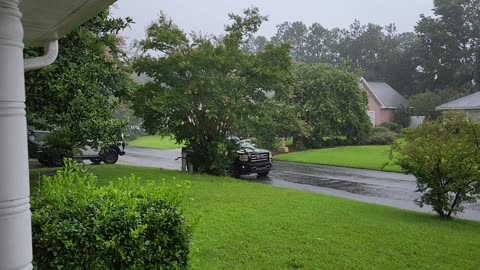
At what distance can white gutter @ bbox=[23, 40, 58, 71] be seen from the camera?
2.64 meters

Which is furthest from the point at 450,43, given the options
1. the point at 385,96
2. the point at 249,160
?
the point at 249,160

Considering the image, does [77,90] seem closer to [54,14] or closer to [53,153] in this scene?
A: [53,153]

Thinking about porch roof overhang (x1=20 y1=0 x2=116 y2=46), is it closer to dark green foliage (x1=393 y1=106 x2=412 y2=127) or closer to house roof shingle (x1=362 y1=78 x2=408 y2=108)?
dark green foliage (x1=393 y1=106 x2=412 y2=127)

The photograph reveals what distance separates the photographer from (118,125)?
28.3 ft

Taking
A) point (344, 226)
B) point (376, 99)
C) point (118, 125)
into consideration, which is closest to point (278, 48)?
point (118, 125)

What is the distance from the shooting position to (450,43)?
4516cm

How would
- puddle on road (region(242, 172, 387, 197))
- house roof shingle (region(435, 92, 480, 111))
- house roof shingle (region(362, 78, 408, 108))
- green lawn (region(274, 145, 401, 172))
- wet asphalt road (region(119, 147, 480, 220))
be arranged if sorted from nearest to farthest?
wet asphalt road (region(119, 147, 480, 220)) < puddle on road (region(242, 172, 387, 197)) < green lawn (region(274, 145, 401, 172)) < house roof shingle (region(435, 92, 480, 111)) < house roof shingle (region(362, 78, 408, 108))

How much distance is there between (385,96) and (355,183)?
32.0m

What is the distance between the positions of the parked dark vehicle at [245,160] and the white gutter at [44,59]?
11988 millimetres

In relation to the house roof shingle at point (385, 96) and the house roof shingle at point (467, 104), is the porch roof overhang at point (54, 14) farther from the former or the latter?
the house roof shingle at point (385, 96)

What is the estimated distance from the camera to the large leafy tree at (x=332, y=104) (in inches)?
1173

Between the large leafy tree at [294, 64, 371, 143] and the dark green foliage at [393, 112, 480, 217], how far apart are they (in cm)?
2113

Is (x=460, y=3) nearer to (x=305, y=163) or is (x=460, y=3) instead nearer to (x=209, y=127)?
(x=305, y=163)

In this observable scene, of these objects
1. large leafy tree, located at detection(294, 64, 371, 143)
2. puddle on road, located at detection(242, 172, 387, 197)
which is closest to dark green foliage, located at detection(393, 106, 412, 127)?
large leafy tree, located at detection(294, 64, 371, 143)
